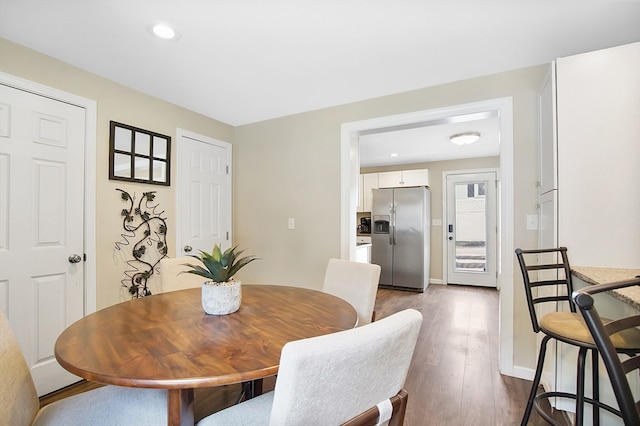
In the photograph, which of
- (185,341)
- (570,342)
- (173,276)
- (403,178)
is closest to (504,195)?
(570,342)

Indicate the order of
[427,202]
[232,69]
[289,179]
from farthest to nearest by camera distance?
[427,202], [289,179], [232,69]

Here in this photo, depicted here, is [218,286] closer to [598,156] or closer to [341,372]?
[341,372]

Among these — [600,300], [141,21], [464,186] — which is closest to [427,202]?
[464,186]

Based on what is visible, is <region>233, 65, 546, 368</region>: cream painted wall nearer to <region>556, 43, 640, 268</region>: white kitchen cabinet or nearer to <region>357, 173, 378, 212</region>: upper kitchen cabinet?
<region>556, 43, 640, 268</region>: white kitchen cabinet

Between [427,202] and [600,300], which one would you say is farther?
[427,202]

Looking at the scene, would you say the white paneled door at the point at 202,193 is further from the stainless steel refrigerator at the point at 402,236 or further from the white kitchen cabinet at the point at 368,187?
the white kitchen cabinet at the point at 368,187

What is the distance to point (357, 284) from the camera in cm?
180

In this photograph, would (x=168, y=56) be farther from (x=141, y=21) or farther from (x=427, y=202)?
(x=427, y=202)

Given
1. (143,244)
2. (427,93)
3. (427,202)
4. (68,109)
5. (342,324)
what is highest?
(427,93)

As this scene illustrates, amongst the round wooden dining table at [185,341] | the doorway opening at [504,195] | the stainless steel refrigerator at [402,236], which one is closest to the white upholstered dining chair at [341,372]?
the round wooden dining table at [185,341]

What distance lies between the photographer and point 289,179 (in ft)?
10.6

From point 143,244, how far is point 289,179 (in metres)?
1.50

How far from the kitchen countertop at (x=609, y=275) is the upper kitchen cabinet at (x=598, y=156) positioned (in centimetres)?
5

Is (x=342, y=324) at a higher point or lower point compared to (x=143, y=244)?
lower
